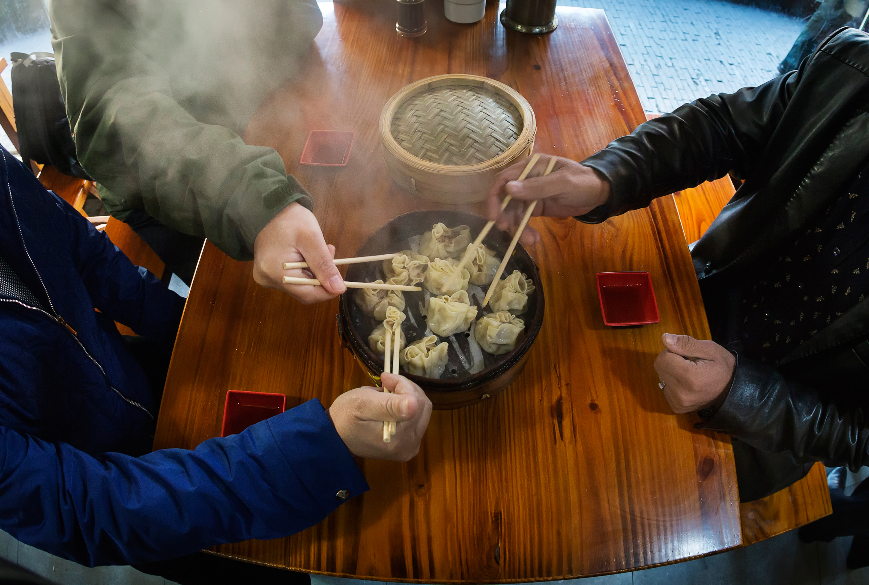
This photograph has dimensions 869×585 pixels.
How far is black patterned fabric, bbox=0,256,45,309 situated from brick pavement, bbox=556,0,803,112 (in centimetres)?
443

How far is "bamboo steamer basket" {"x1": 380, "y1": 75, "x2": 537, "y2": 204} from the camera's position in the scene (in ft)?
6.13

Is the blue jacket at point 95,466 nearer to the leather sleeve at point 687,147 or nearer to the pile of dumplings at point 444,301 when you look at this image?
the pile of dumplings at point 444,301

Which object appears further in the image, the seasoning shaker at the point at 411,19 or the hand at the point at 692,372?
the seasoning shaker at the point at 411,19

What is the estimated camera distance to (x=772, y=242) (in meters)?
1.75

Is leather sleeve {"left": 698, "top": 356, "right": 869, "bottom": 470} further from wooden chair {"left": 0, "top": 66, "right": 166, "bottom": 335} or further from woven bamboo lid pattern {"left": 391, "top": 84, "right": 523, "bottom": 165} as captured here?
wooden chair {"left": 0, "top": 66, "right": 166, "bottom": 335}

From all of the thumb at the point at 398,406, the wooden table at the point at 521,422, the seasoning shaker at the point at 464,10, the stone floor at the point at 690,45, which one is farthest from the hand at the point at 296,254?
the stone floor at the point at 690,45

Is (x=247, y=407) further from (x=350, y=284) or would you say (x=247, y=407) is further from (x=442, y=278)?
(x=442, y=278)

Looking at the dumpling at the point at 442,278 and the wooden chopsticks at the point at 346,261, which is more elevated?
the wooden chopsticks at the point at 346,261

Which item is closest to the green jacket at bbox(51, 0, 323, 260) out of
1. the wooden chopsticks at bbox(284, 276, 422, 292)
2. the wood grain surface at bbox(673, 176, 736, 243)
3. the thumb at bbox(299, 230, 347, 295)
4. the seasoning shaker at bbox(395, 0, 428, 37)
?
the thumb at bbox(299, 230, 347, 295)

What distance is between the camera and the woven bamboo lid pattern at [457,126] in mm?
1898

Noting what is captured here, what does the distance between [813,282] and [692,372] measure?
591 mm

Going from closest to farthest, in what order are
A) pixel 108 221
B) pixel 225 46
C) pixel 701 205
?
pixel 225 46
pixel 108 221
pixel 701 205

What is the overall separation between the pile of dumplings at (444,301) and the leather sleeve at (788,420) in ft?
2.24

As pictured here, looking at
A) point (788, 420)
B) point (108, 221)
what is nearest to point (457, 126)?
point (788, 420)
